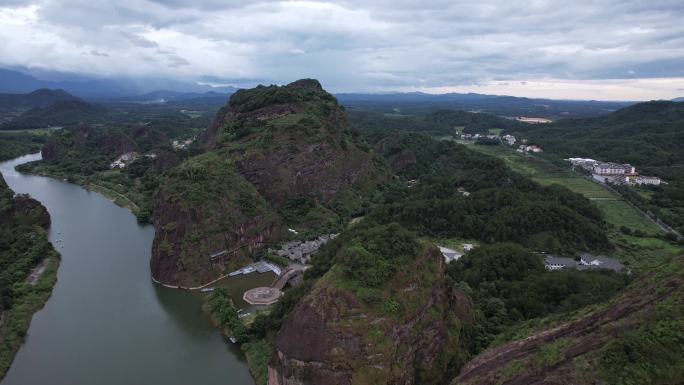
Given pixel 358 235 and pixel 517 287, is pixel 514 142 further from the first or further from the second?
pixel 358 235

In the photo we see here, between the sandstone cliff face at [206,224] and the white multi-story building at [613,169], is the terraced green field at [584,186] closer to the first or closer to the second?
the white multi-story building at [613,169]

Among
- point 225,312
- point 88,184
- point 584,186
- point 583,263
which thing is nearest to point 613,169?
point 584,186

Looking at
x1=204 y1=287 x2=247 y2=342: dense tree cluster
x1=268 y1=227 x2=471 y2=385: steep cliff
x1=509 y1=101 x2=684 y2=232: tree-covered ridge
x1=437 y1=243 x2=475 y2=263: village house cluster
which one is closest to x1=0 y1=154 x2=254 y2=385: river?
x1=204 y1=287 x2=247 y2=342: dense tree cluster

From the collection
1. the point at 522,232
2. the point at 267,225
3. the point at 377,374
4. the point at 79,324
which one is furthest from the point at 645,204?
the point at 79,324

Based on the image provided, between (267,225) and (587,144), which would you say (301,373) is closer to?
(267,225)

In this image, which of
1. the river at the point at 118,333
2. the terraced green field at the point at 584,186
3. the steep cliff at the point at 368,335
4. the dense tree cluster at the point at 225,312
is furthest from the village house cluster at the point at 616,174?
Result: the river at the point at 118,333

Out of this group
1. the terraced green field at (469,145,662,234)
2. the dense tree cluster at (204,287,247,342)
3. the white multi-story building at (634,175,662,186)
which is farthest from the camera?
the white multi-story building at (634,175,662,186)

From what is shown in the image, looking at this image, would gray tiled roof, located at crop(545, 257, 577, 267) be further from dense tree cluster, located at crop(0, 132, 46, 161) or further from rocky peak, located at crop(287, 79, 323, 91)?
dense tree cluster, located at crop(0, 132, 46, 161)
